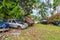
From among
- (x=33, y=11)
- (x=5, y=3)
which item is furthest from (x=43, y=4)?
(x=5, y=3)

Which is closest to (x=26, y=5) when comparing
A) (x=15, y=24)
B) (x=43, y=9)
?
(x=43, y=9)

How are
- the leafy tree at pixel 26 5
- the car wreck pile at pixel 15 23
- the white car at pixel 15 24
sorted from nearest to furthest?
the car wreck pile at pixel 15 23 < the white car at pixel 15 24 < the leafy tree at pixel 26 5

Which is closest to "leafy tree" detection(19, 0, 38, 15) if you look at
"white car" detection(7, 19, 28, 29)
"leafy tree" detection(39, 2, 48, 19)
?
"leafy tree" detection(39, 2, 48, 19)

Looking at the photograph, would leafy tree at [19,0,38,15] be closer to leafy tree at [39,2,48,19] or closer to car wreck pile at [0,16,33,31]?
car wreck pile at [0,16,33,31]

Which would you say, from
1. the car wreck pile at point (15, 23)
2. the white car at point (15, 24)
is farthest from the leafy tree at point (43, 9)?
the white car at point (15, 24)

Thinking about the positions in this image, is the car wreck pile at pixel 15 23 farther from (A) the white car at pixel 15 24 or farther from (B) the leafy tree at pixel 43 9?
(B) the leafy tree at pixel 43 9

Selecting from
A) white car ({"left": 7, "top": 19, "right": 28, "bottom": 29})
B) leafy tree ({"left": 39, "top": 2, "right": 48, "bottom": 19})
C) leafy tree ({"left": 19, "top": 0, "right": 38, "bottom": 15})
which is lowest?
white car ({"left": 7, "top": 19, "right": 28, "bottom": 29})

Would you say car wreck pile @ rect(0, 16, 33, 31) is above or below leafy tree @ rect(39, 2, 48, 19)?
below

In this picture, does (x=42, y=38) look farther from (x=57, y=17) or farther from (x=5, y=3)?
(x=57, y=17)

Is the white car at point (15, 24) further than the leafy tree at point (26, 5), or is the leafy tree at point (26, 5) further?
the leafy tree at point (26, 5)

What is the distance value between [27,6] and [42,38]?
16.1ft

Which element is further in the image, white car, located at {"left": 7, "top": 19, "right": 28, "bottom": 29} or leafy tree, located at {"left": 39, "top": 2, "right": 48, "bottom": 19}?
leafy tree, located at {"left": 39, "top": 2, "right": 48, "bottom": 19}

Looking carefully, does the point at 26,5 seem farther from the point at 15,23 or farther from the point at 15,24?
the point at 15,24

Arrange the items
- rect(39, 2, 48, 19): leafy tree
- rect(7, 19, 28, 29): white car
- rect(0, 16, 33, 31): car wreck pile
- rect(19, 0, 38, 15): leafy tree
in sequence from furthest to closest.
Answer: rect(39, 2, 48, 19): leafy tree
rect(19, 0, 38, 15): leafy tree
rect(7, 19, 28, 29): white car
rect(0, 16, 33, 31): car wreck pile
